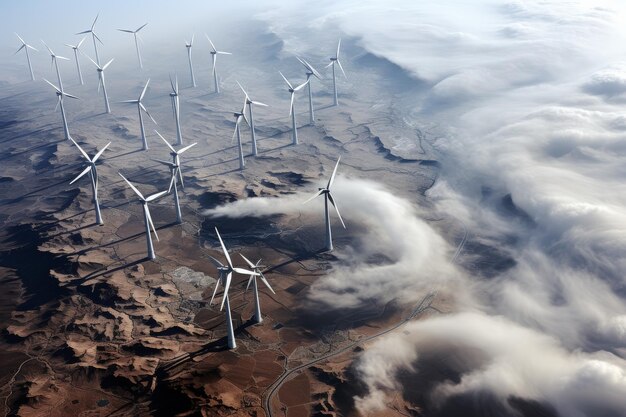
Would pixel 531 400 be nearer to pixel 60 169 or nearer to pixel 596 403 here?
pixel 596 403

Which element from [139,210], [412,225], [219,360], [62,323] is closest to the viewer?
[219,360]

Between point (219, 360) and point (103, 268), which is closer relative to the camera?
point (219, 360)

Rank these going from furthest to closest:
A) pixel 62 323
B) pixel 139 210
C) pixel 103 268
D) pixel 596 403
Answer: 1. pixel 139 210
2. pixel 103 268
3. pixel 62 323
4. pixel 596 403

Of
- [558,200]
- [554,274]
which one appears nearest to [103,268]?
[554,274]

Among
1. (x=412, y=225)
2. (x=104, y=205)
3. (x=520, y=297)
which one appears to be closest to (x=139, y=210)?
(x=104, y=205)

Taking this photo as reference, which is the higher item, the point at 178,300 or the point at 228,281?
the point at 228,281

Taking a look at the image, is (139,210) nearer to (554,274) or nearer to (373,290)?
(373,290)

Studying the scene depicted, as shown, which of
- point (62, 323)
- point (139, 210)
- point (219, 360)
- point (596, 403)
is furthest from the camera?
point (139, 210)

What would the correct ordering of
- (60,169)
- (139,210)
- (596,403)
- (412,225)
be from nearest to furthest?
(596,403)
(412,225)
(139,210)
(60,169)

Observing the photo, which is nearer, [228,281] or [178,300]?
[228,281]

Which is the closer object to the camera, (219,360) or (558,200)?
(219,360)
